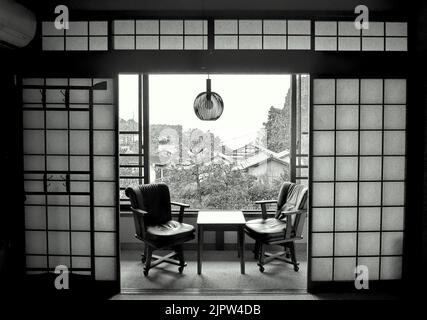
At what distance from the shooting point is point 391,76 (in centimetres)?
395


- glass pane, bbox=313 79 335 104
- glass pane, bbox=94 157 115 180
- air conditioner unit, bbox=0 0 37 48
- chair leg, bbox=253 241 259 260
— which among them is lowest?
chair leg, bbox=253 241 259 260

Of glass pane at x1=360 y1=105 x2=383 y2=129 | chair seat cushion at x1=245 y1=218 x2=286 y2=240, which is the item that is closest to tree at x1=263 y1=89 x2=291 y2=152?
chair seat cushion at x1=245 y1=218 x2=286 y2=240

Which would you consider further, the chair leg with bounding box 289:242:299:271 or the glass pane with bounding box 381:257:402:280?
the chair leg with bounding box 289:242:299:271

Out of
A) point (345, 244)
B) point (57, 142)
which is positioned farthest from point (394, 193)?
point (57, 142)

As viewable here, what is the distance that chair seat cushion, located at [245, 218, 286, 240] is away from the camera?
4.49m

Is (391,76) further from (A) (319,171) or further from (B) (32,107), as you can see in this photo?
(B) (32,107)

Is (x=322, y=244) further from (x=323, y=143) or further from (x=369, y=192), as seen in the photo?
(x=323, y=143)

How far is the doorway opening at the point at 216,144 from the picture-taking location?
5.58 meters

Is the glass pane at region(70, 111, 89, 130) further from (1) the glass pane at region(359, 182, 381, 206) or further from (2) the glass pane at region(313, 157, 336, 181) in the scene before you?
(1) the glass pane at region(359, 182, 381, 206)

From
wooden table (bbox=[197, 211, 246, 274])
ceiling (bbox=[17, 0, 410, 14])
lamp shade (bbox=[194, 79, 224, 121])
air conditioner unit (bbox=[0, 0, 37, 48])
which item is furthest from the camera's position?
wooden table (bbox=[197, 211, 246, 274])

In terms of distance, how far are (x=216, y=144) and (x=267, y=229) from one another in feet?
6.65

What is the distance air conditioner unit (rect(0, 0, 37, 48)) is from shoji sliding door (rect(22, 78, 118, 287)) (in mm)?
518
